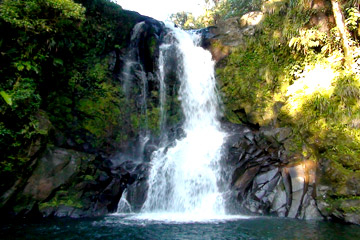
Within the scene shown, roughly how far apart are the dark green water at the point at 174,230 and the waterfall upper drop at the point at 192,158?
1.75m

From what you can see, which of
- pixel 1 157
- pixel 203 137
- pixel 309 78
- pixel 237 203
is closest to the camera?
pixel 1 157

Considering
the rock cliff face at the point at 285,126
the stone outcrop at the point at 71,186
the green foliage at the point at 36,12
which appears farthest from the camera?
the rock cliff face at the point at 285,126

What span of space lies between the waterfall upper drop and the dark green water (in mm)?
1752

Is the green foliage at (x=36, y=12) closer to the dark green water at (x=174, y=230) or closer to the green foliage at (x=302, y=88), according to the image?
the dark green water at (x=174, y=230)

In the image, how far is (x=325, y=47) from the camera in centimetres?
1107

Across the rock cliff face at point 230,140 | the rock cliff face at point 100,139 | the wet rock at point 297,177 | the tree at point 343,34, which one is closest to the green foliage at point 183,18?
the rock cliff face at point 100,139

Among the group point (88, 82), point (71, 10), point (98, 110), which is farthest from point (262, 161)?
point (71, 10)

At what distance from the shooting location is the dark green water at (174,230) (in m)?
6.02

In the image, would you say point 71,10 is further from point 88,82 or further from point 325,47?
point 325,47

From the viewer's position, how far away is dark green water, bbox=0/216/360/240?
6023 millimetres

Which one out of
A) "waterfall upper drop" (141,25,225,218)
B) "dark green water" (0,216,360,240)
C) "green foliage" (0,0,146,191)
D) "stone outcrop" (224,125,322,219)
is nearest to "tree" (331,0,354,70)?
"stone outcrop" (224,125,322,219)

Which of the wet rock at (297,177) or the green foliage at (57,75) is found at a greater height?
the green foliage at (57,75)

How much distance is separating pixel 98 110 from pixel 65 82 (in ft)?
5.78

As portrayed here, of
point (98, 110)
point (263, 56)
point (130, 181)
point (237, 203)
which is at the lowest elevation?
point (237, 203)
